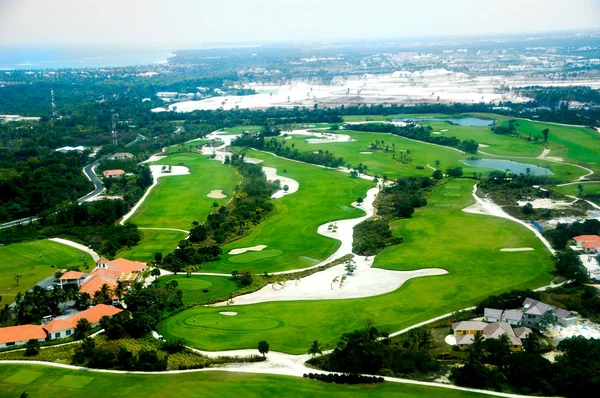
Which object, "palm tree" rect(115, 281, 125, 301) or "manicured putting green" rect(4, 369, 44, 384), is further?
"palm tree" rect(115, 281, 125, 301)

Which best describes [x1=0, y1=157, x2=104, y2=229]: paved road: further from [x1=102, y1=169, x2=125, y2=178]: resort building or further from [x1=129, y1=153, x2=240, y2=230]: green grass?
[x1=129, y1=153, x2=240, y2=230]: green grass

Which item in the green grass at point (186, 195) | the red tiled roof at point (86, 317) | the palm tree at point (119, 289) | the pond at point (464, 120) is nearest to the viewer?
the red tiled roof at point (86, 317)

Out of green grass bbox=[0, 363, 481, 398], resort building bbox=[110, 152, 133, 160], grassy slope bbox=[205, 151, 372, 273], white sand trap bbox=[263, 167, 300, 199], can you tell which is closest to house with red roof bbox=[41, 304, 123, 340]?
green grass bbox=[0, 363, 481, 398]

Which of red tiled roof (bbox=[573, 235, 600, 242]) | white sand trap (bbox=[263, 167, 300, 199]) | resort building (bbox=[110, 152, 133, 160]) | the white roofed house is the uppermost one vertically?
red tiled roof (bbox=[573, 235, 600, 242])

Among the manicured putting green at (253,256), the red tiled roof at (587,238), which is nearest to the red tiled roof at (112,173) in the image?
the manicured putting green at (253,256)

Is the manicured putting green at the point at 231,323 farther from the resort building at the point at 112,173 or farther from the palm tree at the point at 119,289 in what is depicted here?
the resort building at the point at 112,173

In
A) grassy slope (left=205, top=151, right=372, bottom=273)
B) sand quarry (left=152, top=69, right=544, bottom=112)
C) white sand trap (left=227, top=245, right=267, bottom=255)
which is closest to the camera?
grassy slope (left=205, top=151, right=372, bottom=273)

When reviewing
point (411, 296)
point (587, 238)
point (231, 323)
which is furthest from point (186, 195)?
point (587, 238)
